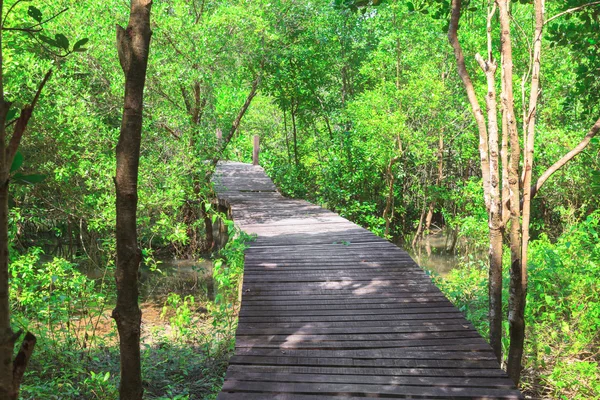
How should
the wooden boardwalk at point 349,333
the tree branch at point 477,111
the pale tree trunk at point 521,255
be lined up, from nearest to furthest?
the wooden boardwalk at point 349,333, the pale tree trunk at point 521,255, the tree branch at point 477,111

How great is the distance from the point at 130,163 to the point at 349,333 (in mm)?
2308

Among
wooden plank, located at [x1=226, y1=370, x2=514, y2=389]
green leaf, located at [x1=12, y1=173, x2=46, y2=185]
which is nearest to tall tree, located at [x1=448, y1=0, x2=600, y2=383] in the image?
wooden plank, located at [x1=226, y1=370, x2=514, y2=389]

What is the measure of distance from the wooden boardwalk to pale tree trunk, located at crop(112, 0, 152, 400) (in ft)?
2.82

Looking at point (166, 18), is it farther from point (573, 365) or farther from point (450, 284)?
point (573, 365)

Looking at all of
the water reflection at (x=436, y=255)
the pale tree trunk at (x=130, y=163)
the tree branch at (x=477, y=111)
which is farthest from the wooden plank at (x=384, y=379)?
the water reflection at (x=436, y=255)

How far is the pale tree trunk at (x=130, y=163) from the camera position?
2.89 m

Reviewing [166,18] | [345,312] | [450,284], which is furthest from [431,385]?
[166,18]

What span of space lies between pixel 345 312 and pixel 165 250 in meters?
9.10

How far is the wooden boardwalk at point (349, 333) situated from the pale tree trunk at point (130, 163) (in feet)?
2.82

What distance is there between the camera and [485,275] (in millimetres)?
9414

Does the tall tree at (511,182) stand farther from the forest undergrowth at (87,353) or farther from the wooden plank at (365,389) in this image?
the forest undergrowth at (87,353)

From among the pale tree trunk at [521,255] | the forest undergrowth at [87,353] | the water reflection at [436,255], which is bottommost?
the water reflection at [436,255]

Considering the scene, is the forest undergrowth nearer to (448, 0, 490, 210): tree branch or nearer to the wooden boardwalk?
the wooden boardwalk

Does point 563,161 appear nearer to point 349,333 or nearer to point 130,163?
point 349,333
